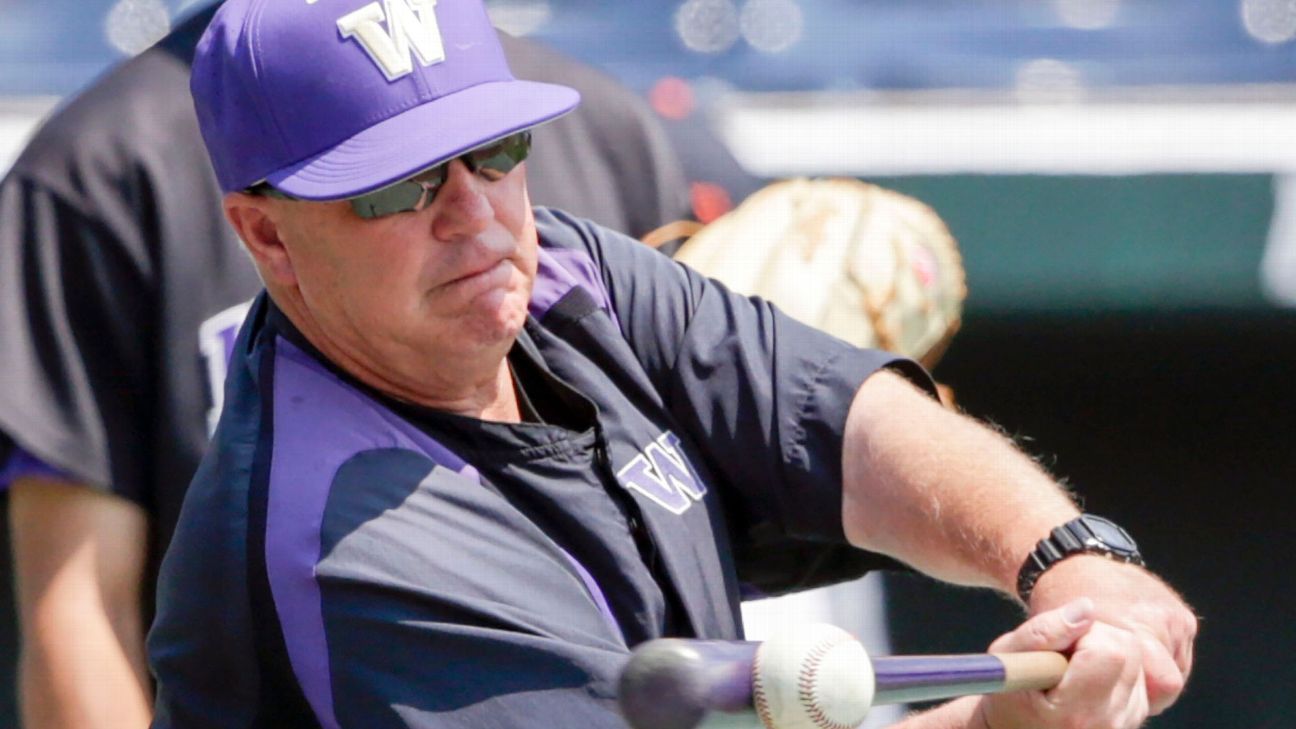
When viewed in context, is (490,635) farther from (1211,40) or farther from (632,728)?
(1211,40)

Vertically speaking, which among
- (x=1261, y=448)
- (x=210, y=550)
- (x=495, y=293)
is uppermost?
(x=495, y=293)

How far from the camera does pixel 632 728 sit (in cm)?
128

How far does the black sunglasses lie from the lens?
1486 millimetres

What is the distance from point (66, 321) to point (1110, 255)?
133 centimetres

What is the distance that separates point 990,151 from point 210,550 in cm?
152

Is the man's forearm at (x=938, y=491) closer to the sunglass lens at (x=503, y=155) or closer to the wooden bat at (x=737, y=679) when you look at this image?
the wooden bat at (x=737, y=679)

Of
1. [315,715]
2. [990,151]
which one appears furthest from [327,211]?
[990,151]

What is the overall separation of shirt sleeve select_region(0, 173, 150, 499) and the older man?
0.51 meters

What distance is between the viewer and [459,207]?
1.50 meters

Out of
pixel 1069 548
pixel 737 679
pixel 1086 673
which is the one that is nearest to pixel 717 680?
pixel 737 679

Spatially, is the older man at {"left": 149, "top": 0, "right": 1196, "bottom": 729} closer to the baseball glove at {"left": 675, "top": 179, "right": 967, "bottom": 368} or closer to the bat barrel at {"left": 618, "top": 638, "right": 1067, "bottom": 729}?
the bat barrel at {"left": 618, "top": 638, "right": 1067, "bottom": 729}

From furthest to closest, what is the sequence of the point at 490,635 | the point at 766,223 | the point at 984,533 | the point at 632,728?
the point at 766,223
the point at 984,533
the point at 490,635
the point at 632,728

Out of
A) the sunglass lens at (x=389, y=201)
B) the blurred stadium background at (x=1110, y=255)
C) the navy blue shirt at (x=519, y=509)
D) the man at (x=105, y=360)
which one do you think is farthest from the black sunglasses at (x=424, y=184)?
the blurred stadium background at (x=1110, y=255)

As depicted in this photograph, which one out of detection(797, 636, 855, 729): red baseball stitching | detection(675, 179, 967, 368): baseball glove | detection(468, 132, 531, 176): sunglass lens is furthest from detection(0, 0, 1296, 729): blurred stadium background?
detection(797, 636, 855, 729): red baseball stitching
